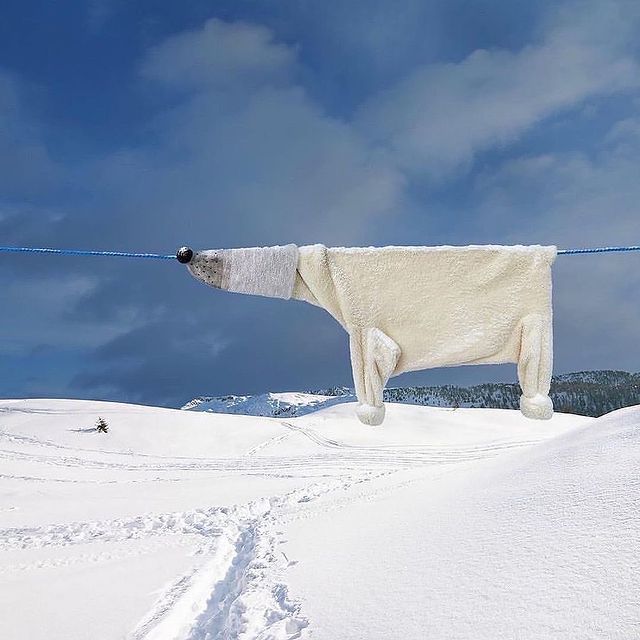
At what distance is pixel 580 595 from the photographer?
1.37 meters

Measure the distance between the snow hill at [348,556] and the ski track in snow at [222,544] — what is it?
0.05 feet

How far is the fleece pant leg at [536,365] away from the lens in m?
2.45

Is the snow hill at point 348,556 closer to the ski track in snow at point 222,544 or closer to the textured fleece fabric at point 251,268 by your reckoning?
the ski track in snow at point 222,544

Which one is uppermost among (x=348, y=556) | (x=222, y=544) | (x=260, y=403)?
(x=260, y=403)

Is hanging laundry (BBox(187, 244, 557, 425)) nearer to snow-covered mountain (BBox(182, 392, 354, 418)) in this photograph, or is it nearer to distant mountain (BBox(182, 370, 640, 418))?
distant mountain (BBox(182, 370, 640, 418))

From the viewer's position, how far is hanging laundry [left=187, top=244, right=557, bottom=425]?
2432mm

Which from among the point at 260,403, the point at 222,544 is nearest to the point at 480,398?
the point at 260,403

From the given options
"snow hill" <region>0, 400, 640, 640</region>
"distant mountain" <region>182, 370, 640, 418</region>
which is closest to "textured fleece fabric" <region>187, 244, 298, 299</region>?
"snow hill" <region>0, 400, 640, 640</region>

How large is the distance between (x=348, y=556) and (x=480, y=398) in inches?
3453

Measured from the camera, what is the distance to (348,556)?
2594 mm

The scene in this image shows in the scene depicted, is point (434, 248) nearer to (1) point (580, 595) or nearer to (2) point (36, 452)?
(1) point (580, 595)

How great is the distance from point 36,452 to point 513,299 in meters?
11.0

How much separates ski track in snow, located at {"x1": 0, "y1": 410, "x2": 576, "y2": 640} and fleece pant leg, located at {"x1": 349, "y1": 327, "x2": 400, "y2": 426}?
891 mm

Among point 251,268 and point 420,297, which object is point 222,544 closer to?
point 251,268
